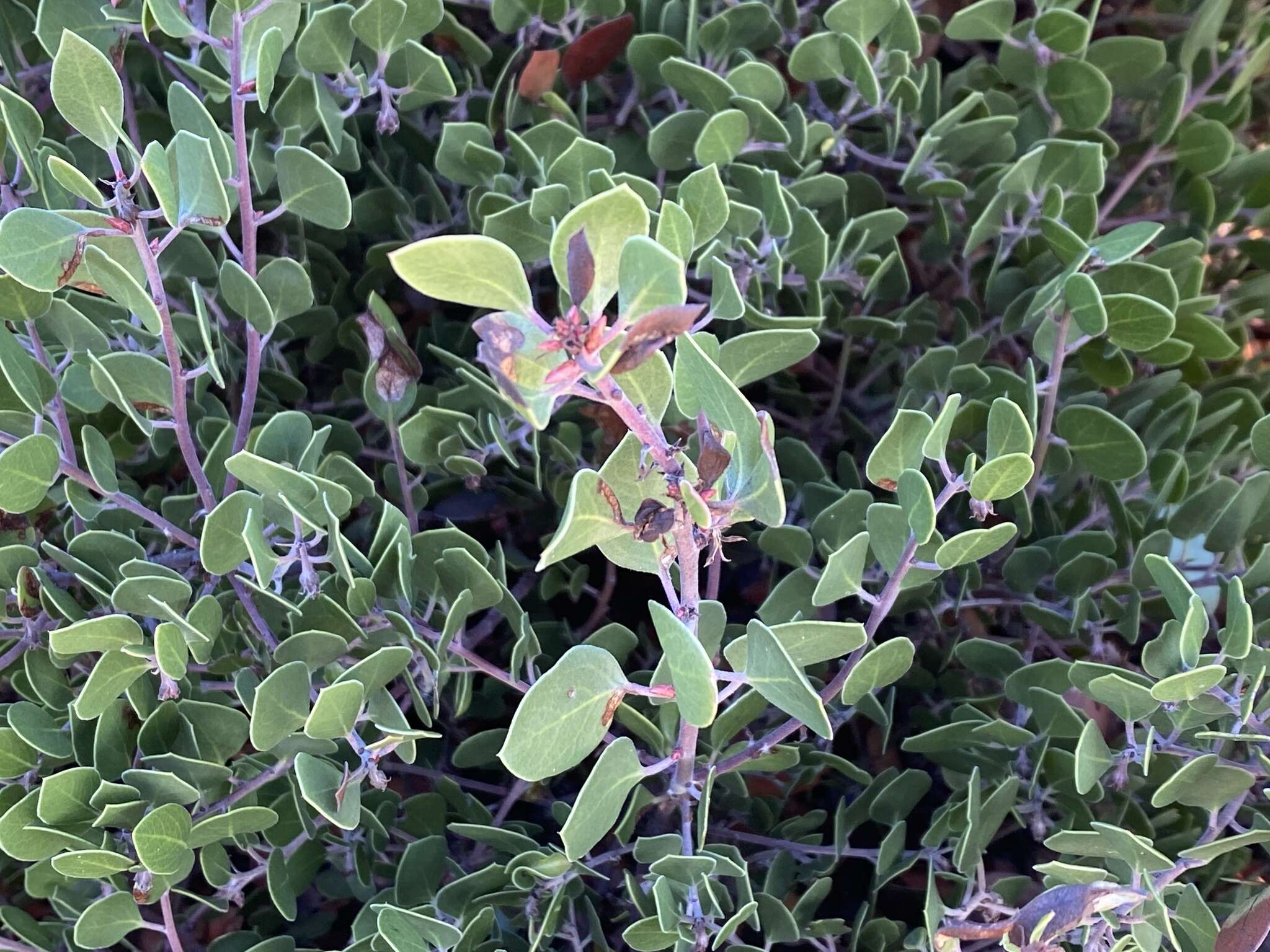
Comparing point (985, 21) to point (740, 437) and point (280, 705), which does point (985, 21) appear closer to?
point (740, 437)

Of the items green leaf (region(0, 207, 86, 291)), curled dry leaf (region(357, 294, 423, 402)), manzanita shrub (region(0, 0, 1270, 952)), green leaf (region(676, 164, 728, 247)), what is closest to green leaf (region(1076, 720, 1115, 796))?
manzanita shrub (region(0, 0, 1270, 952))

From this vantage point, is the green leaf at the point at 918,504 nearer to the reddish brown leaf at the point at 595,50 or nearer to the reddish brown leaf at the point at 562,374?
the reddish brown leaf at the point at 562,374

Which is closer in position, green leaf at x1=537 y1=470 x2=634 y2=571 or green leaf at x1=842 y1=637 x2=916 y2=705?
green leaf at x1=537 y1=470 x2=634 y2=571

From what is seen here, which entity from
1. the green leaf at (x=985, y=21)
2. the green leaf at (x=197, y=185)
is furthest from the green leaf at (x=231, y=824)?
the green leaf at (x=985, y=21)

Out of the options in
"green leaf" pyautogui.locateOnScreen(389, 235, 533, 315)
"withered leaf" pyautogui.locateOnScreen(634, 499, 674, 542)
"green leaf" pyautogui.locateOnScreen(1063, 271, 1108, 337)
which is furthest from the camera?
"green leaf" pyautogui.locateOnScreen(1063, 271, 1108, 337)

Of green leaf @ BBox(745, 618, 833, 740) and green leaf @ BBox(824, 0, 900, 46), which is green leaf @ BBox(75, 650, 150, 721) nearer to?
green leaf @ BBox(745, 618, 833, 740)

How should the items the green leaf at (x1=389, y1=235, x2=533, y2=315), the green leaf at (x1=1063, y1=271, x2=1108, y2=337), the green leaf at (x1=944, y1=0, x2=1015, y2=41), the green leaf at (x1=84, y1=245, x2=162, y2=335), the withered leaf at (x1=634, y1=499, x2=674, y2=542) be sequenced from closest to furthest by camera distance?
the green leaf at (x1=389, y1=235, x2=533, y2=315)
the withered leaf at (x1=634, y1=499, x2=674, y2=542)
the green leaf at (x1=84, y1=245, x2=162, y2=335)
the green leaf at (x1=1063, y1=271, x2=1108, y2=337)
the green leaf at (x1=944, y1=0, x2=1015, y2=41)

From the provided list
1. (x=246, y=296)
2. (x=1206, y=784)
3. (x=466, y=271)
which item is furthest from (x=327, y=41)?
(x=1206, y=784)

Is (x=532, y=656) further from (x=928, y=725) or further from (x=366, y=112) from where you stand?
(x=366, y=112)
